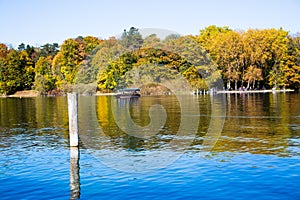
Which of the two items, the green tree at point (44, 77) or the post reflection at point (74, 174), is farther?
the green tree at point (44, 77)

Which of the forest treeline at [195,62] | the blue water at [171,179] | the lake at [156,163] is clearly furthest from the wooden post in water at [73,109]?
the forest treeline at [195,62]

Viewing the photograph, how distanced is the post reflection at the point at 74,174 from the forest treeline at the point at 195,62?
78430 mm

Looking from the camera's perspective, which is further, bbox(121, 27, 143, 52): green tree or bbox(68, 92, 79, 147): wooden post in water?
bbox(121, 27, 143, 52): green tree

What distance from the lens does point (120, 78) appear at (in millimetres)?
105312

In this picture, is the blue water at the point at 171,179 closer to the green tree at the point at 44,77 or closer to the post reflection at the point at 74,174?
the post reflection at the point at 74,174

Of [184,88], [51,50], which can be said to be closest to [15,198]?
[184,88]

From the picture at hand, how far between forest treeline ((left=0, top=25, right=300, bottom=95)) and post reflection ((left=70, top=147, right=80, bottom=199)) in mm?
78430

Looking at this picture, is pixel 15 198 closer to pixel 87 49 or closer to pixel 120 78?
pixel 120 78

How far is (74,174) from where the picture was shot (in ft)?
51.9

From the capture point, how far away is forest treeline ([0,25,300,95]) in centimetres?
9844

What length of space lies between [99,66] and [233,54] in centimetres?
3473

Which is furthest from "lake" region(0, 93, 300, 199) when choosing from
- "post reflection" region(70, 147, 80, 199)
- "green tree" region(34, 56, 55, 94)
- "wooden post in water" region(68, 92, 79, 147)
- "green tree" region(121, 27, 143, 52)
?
"green tree" region(121, 27, 143, 52)

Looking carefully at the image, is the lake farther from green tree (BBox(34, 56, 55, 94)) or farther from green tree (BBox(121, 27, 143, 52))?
green tree (BBox(121, 27, 143, 52))

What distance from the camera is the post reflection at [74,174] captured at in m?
13.4
